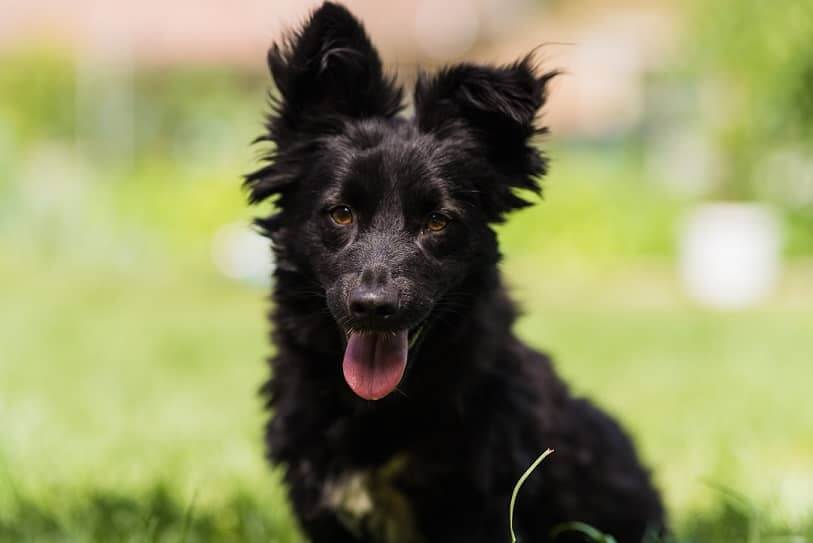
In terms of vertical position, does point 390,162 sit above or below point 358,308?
above

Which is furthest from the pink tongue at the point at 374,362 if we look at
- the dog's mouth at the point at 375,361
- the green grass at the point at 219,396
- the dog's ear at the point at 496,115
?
the green grass at the point at 219,396

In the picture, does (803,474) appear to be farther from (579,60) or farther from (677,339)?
(579,60)

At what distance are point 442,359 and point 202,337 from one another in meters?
5.68

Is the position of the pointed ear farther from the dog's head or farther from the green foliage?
the green foliage

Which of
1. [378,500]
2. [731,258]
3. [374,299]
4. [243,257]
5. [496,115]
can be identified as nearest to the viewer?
[374,299]

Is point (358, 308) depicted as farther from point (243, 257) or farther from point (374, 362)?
point (243, 257)

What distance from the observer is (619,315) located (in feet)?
35.1

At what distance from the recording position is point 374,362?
11.4 feet

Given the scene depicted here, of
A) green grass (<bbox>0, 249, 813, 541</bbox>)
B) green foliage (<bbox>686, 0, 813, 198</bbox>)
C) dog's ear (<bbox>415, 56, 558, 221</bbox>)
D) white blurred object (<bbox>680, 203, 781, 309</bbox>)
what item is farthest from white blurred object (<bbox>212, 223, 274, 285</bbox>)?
dog's ear (<bbox>415, 56, 558, 221</bbox>)

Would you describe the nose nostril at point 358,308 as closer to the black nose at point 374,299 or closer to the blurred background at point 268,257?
the black nose at point 374,299

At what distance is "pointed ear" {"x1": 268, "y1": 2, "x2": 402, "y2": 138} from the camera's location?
366 centimetres

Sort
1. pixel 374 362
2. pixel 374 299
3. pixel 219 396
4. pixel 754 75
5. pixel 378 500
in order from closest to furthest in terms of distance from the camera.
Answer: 1. pixel 374 299
2. pixel 374 362
3. pixel 378 500
4. pixel 219 396
5. pixel 754 75

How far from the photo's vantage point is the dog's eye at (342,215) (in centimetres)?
364

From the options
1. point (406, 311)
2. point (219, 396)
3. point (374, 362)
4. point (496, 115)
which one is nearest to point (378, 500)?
point (374, 362)
